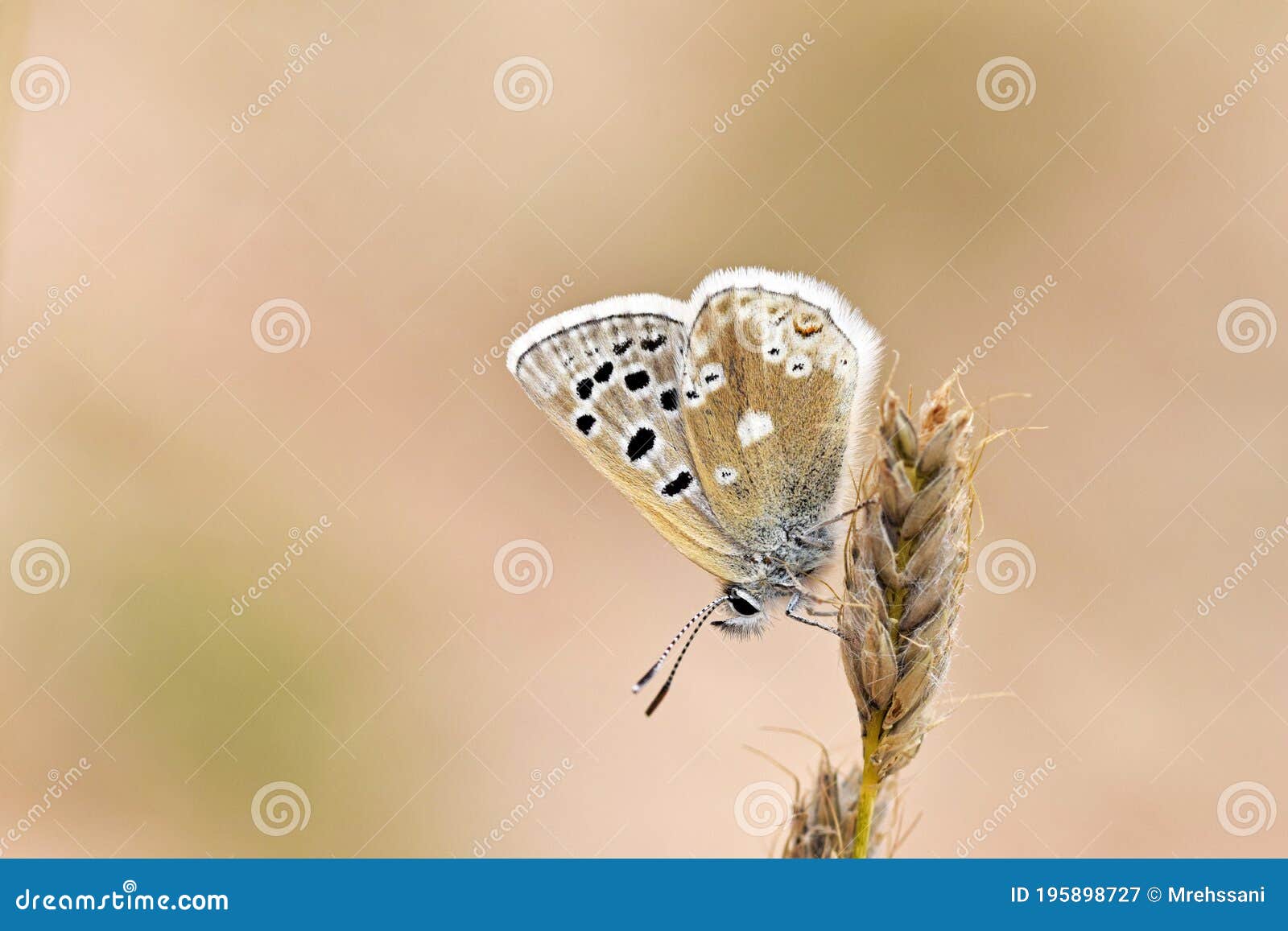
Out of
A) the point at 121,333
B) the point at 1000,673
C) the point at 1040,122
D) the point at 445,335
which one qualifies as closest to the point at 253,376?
the point at 121,333

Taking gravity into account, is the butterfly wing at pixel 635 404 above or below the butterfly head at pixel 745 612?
above

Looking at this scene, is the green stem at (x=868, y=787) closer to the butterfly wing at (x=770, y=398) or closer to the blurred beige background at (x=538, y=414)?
the butterfly wing at (x=770, y=398)

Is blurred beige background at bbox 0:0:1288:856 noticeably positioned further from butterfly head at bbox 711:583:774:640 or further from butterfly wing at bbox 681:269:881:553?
butterfly wing at bbox 681:269:881:553

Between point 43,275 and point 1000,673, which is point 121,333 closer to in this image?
point 43,275

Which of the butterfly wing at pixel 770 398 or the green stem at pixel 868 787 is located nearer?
the green stem at pixel 868 787

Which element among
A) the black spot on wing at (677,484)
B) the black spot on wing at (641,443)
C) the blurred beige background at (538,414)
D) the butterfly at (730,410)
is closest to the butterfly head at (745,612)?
the butterfly at (730,410)

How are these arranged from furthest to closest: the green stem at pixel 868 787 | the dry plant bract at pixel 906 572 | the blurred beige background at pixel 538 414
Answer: the blurred beige background at pixel 538 414 < the dry plant bract at pixel 906 572 < the green stem at pixel 868 787

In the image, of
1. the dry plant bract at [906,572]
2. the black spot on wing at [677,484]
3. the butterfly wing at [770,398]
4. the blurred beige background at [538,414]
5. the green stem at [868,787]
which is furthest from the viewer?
the blurred beige background at [538,414]
